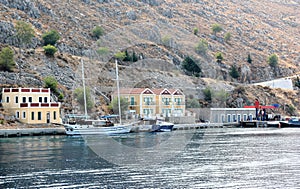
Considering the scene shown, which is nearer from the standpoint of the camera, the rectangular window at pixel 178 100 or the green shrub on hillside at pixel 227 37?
the rectangular window at pixel 178 100

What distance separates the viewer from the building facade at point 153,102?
346ft

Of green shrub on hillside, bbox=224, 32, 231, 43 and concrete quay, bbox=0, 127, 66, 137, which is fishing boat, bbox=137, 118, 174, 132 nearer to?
concrete quay, bbox=0, 127, 66, 137

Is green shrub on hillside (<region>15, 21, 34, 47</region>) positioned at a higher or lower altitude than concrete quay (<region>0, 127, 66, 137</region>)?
higher

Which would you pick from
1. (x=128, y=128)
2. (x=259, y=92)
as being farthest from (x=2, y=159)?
(x=259, y=92)

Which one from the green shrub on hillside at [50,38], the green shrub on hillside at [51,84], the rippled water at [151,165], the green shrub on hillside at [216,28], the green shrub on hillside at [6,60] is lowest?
the rippled water at [151,165]

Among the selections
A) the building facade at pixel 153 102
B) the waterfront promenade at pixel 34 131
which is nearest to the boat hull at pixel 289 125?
the building facade at pixel 153 102

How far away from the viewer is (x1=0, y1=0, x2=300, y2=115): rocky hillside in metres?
111

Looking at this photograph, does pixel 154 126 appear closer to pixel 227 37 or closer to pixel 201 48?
pixel 201 48

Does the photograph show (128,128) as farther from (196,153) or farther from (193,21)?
(193,21)

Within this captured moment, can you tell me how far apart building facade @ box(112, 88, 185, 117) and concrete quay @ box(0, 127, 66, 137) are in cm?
2090

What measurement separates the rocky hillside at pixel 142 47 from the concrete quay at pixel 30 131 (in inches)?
573

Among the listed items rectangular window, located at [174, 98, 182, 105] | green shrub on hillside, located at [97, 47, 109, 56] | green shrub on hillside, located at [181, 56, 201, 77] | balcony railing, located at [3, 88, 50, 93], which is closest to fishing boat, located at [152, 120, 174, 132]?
rectangular window, located at [174, 98, 182, 105]

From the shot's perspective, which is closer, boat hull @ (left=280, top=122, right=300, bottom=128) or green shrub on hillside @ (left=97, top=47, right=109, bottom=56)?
boat hull @ (left=280, top=122, right=300, bottom=128)

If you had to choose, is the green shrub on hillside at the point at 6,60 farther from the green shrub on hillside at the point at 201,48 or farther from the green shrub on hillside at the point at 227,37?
the green shrub on hillside at the point at 227,37
